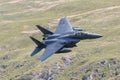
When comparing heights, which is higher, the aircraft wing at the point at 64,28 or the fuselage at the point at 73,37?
the fuselage at the point at 73,37

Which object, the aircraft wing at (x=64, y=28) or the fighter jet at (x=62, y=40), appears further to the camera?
the aircraft wing at (x=64, y=28)

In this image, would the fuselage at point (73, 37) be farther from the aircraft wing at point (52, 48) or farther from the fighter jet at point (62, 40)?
the aircraft wing at point (52, 48)

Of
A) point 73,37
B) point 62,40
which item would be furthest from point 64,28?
point 73,37

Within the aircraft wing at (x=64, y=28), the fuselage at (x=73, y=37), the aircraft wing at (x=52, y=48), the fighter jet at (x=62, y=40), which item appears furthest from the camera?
the aircraft wing at (x=64, y=28)

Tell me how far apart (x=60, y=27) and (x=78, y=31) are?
→ 46.2ft

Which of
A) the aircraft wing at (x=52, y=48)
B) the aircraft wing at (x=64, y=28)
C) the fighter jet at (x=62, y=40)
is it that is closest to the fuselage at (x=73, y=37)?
the fighter jet at (x=62, y=40)

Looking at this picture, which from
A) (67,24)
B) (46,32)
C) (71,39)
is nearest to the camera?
(71,39)

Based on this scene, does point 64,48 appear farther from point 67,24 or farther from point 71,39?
point 67,24

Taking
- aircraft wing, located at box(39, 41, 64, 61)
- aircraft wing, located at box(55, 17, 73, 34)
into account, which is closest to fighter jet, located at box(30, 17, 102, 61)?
aircraft wing, located at box(39, 41, 64, 61)

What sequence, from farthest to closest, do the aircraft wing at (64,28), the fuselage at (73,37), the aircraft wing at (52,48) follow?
the aircraft wing at (64,28), the fuselage at (73,37), the aircraft wing at (52,48)

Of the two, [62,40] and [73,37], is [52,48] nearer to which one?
[62,40]

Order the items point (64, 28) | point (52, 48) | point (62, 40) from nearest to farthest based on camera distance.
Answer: point (52, 48) < point (62, 40) < point (64, 28)

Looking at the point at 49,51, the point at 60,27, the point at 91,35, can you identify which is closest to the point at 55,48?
the point at 49,51

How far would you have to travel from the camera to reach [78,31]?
3784 inches
